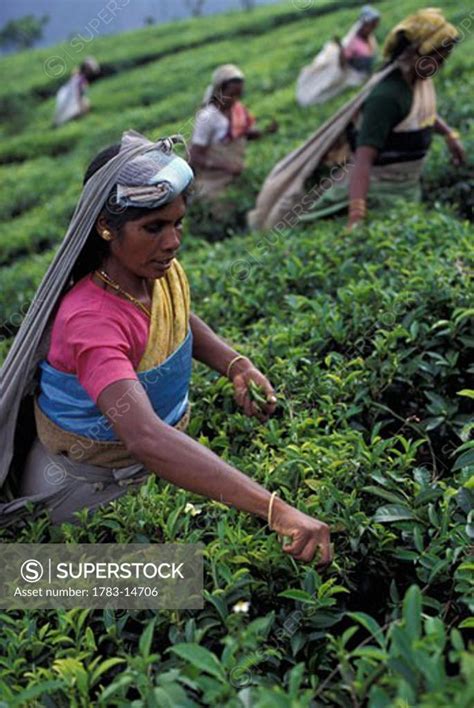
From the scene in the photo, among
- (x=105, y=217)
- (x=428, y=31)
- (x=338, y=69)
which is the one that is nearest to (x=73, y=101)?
(x=338, y=69)

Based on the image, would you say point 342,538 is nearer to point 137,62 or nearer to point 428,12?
point 428,12

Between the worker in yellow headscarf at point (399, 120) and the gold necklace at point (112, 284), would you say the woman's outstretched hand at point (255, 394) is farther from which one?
the worker in yellow headscarf at point (399, 120)

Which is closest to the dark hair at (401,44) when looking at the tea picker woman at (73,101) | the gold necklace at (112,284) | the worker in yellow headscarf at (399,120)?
the worker in yellow headscarf at (399,120)

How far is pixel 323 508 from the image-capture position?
2145mm

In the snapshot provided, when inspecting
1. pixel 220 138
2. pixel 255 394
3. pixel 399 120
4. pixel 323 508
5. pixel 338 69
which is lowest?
pixel 323 508

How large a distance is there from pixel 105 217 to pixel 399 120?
101 inches

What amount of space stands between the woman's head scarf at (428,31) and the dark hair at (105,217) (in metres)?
2.33

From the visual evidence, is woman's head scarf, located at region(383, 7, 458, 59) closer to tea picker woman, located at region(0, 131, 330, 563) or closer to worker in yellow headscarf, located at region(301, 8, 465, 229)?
worker in yellow headscarf, located at region(301, 8, 465, 229)

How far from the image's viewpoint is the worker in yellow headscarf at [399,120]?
414cm

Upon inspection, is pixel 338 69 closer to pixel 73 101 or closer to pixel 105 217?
pixel 73 101

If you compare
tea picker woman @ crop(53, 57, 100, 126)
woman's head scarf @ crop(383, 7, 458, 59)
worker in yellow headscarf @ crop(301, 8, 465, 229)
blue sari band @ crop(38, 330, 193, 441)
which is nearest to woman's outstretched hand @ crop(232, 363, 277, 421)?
blue sari band @ crop(38, 330, 193, 441)

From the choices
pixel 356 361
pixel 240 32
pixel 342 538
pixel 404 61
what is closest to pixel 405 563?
pixel 342 538

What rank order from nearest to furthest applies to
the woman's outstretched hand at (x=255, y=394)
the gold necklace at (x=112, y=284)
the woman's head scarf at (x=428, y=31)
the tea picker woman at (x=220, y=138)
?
the gold necklace at (x=112, y=284)
the woman's outstretched hand at (x=255, y=394)
the woman's head scarf at (x=428, y=31)
the tea picker woman at (x=220, y=138)

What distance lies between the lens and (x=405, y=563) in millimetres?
2125
